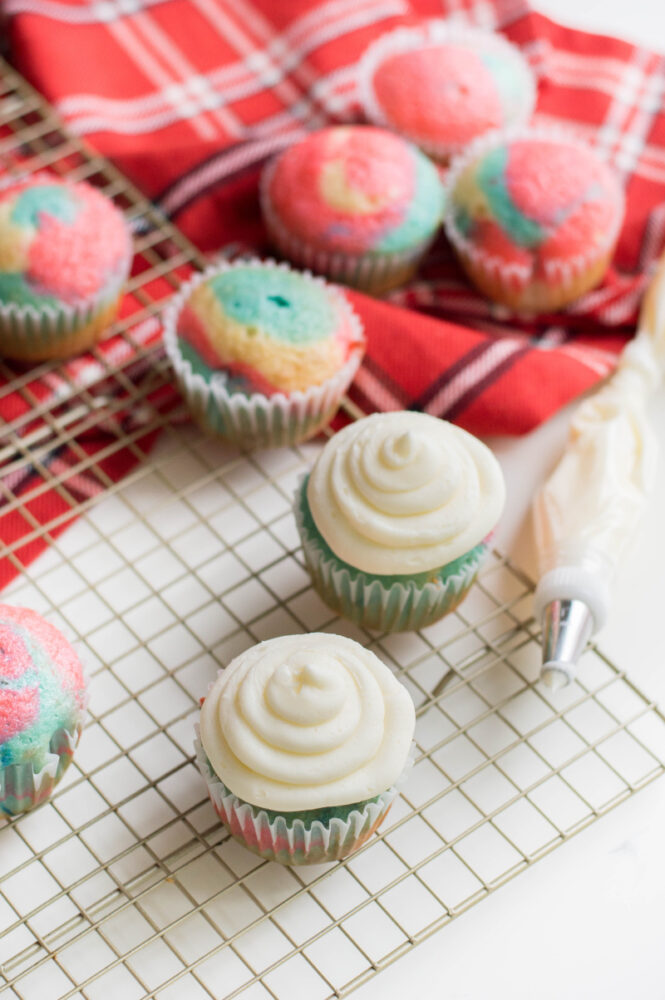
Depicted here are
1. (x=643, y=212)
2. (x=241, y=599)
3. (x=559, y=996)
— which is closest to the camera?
(x=559, y=996)

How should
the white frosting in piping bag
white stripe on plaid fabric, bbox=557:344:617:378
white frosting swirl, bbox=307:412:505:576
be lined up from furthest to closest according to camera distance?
white stripe on plaid fabric, bbox=557:344:617:378
the white frosting in piping bag
white frosting swirl, bbox=307:412:505:576

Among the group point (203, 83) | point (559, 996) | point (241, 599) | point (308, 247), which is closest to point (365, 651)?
point (241, 599)

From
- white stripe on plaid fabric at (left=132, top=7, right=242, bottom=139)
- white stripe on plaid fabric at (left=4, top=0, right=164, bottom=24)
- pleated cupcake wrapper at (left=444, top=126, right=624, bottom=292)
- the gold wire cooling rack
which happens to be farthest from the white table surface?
white stripe on plaid fabric at (left=4, top=0, right=164, bottom=24)

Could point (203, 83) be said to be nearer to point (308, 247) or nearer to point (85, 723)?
point (308, 247)

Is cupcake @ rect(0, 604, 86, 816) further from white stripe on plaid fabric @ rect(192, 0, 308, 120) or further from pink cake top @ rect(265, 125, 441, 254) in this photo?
white stripe on plaid fabric @ rect(192, 0, 308, 120)

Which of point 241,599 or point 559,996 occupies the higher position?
point 241,599

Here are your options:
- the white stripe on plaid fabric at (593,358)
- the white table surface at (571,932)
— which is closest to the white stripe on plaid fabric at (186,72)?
the white stripe on plaid fabric at (593,358)
